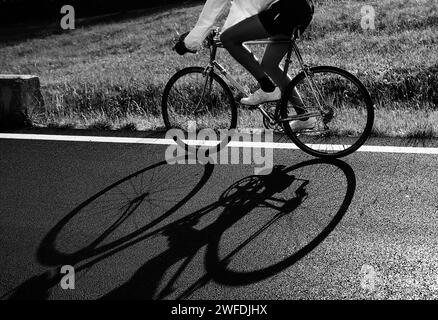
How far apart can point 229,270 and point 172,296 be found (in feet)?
1.43

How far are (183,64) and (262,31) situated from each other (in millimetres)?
5984

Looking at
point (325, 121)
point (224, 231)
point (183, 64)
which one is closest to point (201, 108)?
point (325, 121)

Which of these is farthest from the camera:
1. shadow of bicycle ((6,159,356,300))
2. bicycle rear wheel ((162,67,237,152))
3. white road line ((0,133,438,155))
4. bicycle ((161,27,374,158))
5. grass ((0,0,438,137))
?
grass ((0,0,438,137))

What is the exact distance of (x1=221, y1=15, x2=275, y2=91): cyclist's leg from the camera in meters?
5.22

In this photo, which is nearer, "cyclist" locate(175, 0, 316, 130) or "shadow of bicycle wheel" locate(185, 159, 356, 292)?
"shadow of bicycle wheel" locate(185, 159, 356, 292)

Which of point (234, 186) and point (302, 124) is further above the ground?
point (302, 124)

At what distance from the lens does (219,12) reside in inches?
215

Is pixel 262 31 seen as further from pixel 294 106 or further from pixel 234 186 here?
pixel 234 186

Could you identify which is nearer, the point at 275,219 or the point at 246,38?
the point at 275,219

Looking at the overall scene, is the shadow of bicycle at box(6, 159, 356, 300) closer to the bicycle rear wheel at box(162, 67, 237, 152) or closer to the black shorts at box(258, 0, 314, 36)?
the bicycle rear wheel at box(162, 67, 237, 152)

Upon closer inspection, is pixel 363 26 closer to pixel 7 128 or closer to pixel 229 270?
pixel 7 128

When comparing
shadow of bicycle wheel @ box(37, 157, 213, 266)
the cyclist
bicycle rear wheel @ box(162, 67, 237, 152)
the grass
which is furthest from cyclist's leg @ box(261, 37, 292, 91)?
the grass

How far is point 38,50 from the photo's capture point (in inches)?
635
